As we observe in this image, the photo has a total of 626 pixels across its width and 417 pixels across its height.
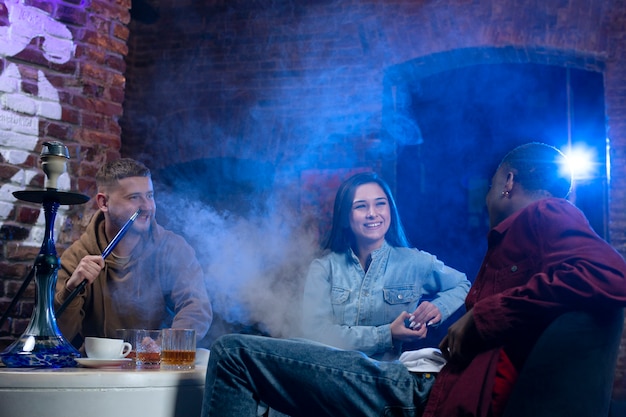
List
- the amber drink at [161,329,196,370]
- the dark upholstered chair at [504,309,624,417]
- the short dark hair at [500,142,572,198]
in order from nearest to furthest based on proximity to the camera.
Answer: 1. the dark upholstered chair at [504,309,624,417]
2. the short dark hair at [500,142,572,198]
3. the amber drink at [161,329,196,370]

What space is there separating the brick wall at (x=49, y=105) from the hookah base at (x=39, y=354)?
1051 millimetres

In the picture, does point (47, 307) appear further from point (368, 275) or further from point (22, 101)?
point (368, 275)

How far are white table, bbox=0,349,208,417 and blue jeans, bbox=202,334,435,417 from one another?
0.14 m

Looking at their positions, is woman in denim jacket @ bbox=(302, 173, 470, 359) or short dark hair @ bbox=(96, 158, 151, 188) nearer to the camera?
woman in denim jacket @ bbox=(302, 173, 470, 359)

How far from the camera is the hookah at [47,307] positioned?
224cm

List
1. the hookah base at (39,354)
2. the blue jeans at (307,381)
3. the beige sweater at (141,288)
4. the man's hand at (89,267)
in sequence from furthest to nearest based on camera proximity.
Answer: the beige sweater at (141,288) → the man's hand at (89,267) → the hookah base at (39,354) → the blue jeans at (307,381)

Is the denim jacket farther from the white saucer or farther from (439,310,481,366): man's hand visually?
(439,310,481,366): man's hand

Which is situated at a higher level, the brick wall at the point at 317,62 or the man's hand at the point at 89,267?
the brick wall at the point at 317,62

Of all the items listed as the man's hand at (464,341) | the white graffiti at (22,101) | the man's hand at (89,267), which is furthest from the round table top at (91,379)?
the white graffiti at (22,101)

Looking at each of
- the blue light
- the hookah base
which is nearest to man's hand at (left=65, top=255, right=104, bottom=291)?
the hookah base

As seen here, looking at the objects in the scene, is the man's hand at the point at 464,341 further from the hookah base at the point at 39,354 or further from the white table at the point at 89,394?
the hookah base at the point at 39,354

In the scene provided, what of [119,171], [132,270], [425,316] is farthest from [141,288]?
[425,316]

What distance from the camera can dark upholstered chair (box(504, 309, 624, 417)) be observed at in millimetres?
1689

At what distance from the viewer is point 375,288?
330 centimetres
